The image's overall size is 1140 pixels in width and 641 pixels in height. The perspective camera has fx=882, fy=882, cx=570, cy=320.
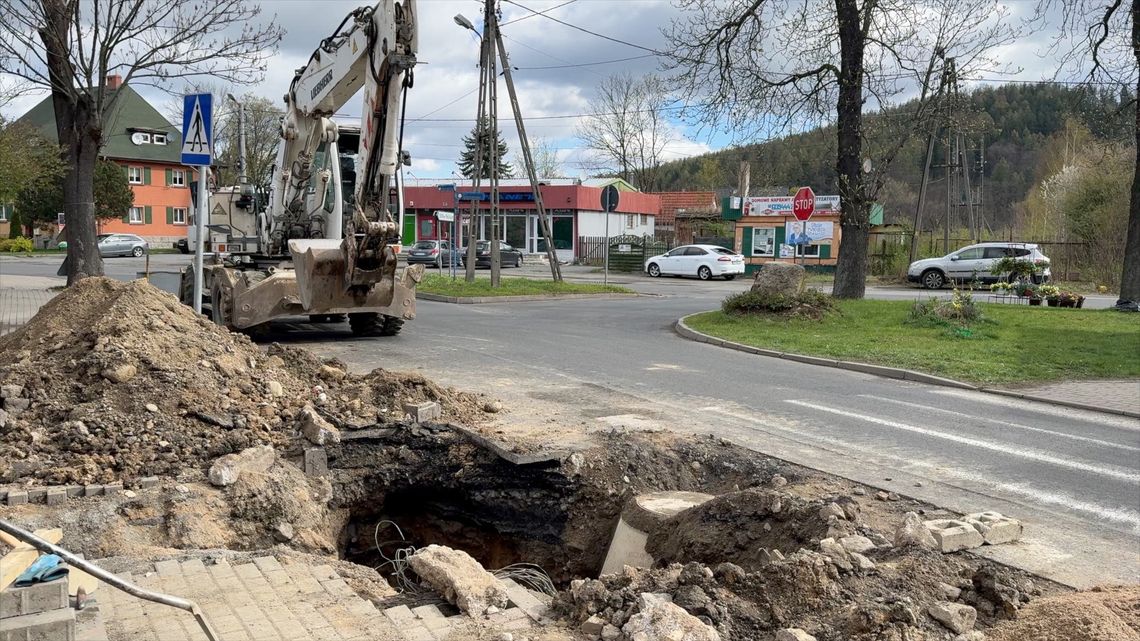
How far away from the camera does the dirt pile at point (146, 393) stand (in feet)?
19.9

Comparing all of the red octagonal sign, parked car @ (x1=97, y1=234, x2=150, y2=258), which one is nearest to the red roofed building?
the red octagonal sign

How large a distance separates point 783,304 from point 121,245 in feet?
146

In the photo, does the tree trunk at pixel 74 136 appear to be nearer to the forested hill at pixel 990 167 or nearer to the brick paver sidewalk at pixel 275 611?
the brick paver sidewalk at pixel 275 611

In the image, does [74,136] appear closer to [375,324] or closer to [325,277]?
[375,324]

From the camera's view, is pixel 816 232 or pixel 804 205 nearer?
pixel 804 205

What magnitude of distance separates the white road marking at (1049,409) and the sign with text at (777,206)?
3285cm

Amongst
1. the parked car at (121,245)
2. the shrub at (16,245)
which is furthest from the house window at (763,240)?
the shrub at (16,245)

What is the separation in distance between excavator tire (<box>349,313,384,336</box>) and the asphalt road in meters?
0.27

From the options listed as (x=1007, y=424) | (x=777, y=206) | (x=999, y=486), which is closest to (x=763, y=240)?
(x=777, y=206)

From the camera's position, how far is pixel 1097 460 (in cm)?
805

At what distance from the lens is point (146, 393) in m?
6.79

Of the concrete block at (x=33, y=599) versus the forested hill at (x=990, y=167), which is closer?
the concrete block at (x=33, y=599)

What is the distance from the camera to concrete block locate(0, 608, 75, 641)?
2.96 metres

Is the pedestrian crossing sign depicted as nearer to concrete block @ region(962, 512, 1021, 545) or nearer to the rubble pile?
the rubble pile
